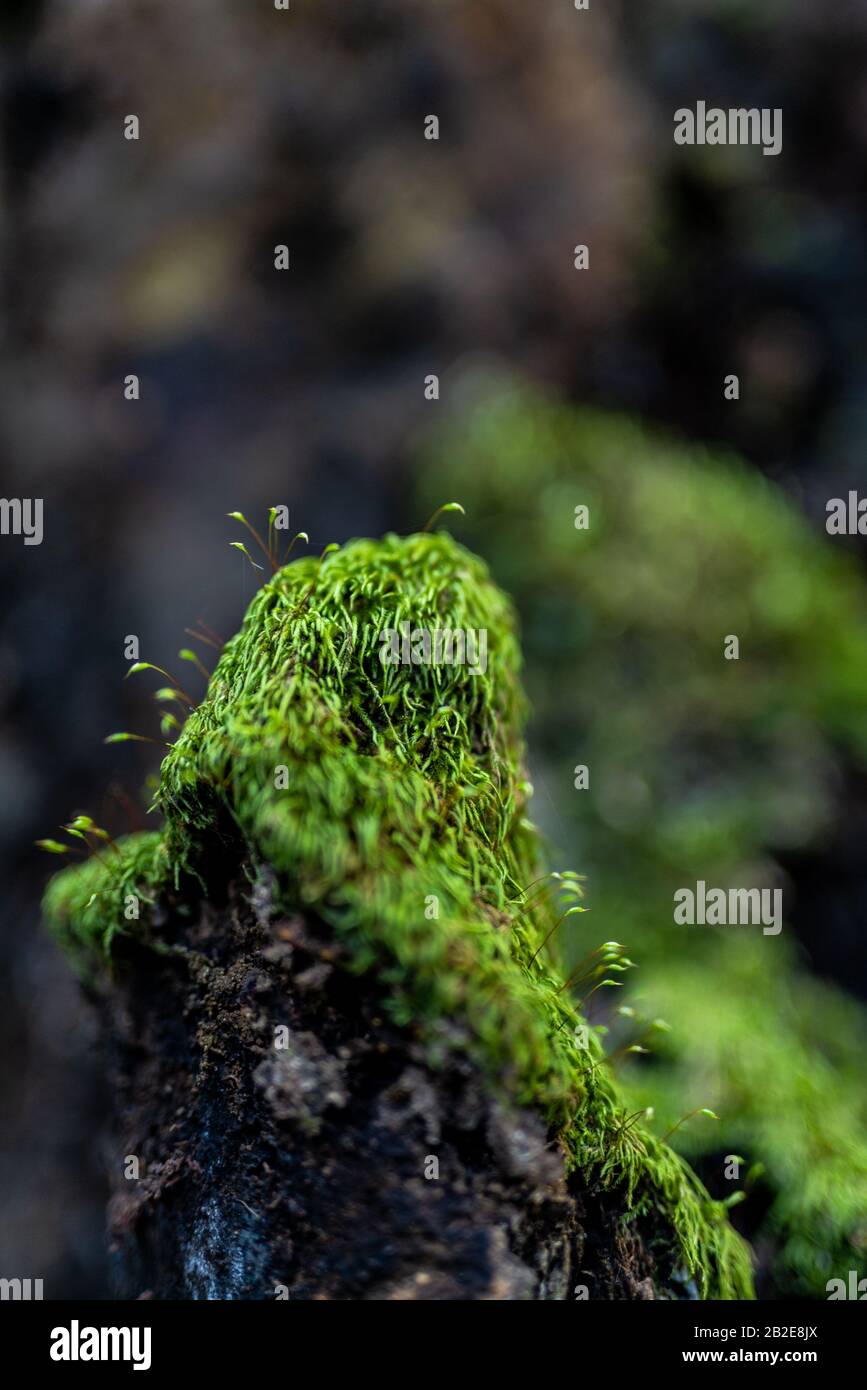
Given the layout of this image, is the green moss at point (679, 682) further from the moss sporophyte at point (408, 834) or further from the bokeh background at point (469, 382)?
the moss sporophyte at point (408, 834)

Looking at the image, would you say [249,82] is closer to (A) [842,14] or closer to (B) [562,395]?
(B) [562,395]

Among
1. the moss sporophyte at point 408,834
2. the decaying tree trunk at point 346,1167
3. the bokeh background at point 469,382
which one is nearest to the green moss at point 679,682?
the bokeh background at point 469,382

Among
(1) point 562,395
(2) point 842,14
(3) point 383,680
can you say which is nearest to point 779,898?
(3) point 383,680

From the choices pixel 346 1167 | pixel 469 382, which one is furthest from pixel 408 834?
pixel 469 382

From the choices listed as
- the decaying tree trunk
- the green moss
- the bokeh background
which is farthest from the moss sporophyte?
the bokeh background

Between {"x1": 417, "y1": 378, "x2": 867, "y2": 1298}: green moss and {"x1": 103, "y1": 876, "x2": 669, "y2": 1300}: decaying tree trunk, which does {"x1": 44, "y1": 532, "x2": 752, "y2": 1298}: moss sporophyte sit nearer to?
{"x1": 103, "y1": 876, "x2": 669, "y2": 1300}: decaying tree trunk

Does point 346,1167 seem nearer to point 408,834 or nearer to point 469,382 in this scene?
point 408,834
